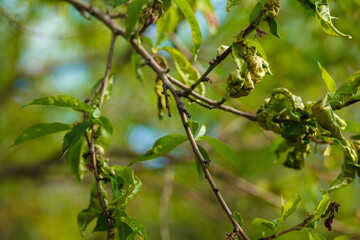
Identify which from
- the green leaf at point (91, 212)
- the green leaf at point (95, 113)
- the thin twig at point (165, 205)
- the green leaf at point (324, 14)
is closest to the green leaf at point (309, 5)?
the green leaf at point (324, 14)

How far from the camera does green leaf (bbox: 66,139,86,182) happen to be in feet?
3.15

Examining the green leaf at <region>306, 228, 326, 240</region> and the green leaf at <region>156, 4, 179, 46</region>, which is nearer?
A: the green leaf at <region>306, 228, 326, 240</region>

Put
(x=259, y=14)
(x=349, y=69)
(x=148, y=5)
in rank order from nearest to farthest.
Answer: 1. (x=259, y=14)
2. (x=148, y=5)
3. (x=349, y=69)

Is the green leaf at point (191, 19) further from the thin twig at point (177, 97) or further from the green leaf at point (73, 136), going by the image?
the green leaf at point (73, 136)

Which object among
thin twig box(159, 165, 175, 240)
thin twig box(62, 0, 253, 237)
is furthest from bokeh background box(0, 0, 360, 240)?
thin twig box(62, 0, 253, 237)

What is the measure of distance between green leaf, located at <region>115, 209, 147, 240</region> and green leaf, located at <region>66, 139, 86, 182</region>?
0.20m

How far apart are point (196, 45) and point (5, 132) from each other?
2.43 m

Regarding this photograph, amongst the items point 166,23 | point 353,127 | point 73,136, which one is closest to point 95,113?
point 73,136

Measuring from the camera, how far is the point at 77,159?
3.18ft

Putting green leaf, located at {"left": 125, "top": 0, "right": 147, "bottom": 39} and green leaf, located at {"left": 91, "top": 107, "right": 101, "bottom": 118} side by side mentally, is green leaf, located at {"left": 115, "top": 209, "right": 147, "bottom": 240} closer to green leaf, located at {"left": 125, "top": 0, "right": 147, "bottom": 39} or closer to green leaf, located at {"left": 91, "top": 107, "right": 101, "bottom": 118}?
green leaf, located at {"left": 91, "top": 107, "right": 101, "bottom": 118}

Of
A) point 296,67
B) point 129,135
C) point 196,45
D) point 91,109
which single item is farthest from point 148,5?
point 129,135

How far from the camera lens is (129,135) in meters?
3.24

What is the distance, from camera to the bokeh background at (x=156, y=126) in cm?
199

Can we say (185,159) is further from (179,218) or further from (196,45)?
(179,218)
